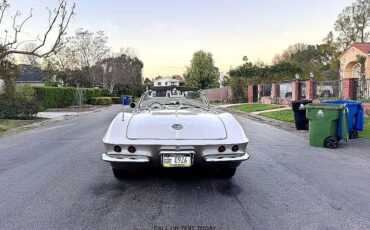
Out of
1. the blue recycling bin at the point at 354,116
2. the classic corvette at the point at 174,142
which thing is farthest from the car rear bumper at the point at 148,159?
the blue recycling bin at the point at 354,116

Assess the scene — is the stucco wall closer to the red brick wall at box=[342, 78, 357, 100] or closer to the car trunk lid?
the red brick wall at box=[342, 78, 357, 100]

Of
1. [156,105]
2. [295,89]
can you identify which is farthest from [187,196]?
[295,89]

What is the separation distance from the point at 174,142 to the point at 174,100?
6.97 feet

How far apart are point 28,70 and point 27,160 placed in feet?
191

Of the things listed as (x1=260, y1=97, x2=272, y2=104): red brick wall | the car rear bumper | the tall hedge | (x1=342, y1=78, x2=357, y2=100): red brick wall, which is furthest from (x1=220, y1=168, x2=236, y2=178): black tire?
(x1=260, y1=97, x2=272, y2=104): red brick wall

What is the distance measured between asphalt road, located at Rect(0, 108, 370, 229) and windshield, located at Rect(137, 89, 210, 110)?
124 centimetres

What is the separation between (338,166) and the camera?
7.46 m

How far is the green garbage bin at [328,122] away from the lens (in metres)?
9.80

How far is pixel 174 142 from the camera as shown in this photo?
5102 millimetres

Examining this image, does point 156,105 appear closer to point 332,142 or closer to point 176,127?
point 176,127

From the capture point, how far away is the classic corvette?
16.7ft

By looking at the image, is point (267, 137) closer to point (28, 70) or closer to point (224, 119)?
point (224, 119)

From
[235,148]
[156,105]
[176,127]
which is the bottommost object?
[235,148]

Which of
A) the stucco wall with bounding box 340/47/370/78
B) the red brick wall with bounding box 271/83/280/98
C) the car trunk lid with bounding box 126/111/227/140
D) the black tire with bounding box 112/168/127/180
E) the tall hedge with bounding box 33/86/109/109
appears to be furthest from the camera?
the stucco wall with bounding box 340/47/370/78
